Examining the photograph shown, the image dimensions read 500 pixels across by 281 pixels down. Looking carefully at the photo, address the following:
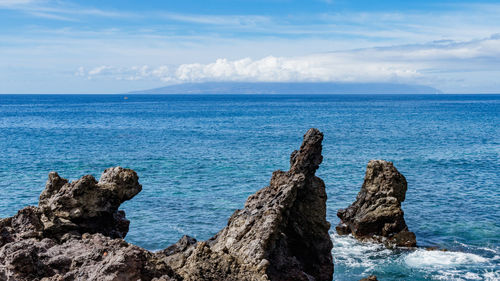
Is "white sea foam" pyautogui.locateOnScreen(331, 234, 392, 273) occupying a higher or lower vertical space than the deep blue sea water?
lower

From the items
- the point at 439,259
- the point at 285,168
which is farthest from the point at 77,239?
the point at 285,168

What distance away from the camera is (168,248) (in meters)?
19.8

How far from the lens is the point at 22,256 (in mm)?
10500

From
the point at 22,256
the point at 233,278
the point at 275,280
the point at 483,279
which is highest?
the point at 22,256

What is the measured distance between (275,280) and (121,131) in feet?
283

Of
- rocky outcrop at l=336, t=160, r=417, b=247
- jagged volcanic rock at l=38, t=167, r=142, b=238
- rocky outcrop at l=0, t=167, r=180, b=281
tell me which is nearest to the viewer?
rocky outcrop at l=0, t=167, r=180, b=281

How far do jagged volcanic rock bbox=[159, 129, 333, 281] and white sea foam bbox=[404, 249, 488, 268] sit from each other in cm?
822

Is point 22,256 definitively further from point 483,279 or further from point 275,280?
point 483,279

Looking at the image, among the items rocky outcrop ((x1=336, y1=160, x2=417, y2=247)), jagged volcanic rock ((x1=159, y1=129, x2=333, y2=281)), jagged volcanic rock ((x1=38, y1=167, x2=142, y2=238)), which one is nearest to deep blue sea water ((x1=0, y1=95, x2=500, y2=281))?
rocky outcrop ((x1=336, y1=160, x2=417, y2=247))

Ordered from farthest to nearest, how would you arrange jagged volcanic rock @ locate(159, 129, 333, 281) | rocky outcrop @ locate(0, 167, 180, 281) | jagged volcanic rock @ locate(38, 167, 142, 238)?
jagged volcanic rock @ locate(38, 167, 142, 238) < jagged volcanic rock @ locate(159, 129, 333, 281) < rocky outcrop @ locate(0, 167, 180, 281)

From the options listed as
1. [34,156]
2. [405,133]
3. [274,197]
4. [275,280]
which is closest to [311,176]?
[274,197]

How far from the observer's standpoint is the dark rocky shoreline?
10.4 metres

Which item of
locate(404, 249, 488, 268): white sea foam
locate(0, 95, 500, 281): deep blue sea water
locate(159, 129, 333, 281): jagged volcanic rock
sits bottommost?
locate(404, 249, 488, 268): white sea foam

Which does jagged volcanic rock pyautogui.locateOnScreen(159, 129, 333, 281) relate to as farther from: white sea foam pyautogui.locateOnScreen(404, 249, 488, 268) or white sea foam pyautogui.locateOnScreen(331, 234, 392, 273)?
white sea foam pyautogui.locateOnScreen(404, 249, 488, 268)
